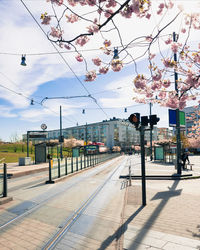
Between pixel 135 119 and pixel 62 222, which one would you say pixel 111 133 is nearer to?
pixel 135 119

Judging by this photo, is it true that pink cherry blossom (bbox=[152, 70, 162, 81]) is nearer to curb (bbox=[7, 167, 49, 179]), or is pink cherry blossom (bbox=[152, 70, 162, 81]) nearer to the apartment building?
→ curb (bbox=[7, 167, 49, 179])

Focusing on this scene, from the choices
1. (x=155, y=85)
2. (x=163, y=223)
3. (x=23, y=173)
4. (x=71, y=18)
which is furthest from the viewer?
(x=23, y=173)

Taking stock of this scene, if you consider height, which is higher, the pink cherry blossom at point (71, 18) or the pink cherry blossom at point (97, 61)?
the pink cherry blossom at point (71, 18)

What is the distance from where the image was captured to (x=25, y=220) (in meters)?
5.53

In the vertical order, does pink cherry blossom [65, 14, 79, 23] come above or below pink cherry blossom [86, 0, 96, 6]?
above

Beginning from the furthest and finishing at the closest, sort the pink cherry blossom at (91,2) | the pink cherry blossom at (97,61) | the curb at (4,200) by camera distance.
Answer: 1. the curb at (4,200)
2. the pink cherry blossom at (97,61)
3. the pink cherry blossom at (91,2)

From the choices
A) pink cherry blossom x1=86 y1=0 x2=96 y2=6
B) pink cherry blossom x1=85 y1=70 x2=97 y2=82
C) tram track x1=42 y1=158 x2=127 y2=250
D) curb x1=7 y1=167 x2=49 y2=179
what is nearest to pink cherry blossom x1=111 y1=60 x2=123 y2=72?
pink cherry blossom x1=85 y1=70 x2=97 y2=82

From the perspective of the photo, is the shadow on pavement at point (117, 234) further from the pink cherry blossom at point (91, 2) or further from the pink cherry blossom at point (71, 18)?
the pink cherry blossom at point (71, 18)

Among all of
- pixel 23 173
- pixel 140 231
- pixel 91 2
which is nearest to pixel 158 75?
pixel 91 2

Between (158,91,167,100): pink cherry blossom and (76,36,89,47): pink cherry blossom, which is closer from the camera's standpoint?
(76,36,89,47): pink cherry blossom

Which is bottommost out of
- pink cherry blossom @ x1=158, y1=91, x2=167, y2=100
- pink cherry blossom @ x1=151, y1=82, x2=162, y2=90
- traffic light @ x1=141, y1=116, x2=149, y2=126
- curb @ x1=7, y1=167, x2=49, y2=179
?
curb @ x1=7, y1=167, x2=49, y2=179

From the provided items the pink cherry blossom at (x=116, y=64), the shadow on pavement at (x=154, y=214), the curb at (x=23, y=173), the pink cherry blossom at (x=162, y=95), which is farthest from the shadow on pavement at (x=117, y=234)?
the curb at (x=23, y=173)

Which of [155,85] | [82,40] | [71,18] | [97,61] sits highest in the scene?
[71,18]

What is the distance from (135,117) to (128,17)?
3597mm
